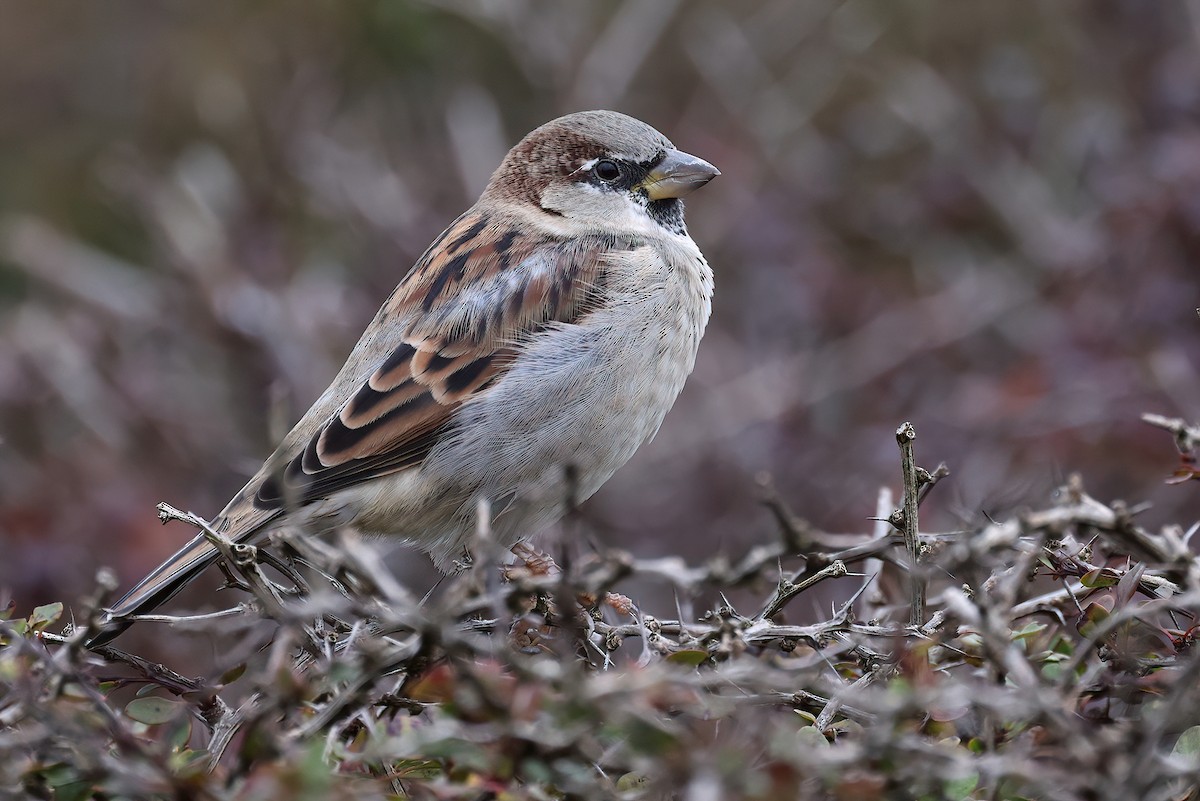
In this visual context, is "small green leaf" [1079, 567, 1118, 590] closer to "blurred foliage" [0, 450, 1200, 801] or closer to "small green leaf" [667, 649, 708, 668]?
"blurred foliage" [0, 450, 1200, 801]

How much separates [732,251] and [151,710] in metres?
3.91

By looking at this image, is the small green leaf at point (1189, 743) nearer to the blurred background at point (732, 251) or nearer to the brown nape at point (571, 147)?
the blurred background at point (732, 251)

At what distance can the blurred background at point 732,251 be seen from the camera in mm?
4230

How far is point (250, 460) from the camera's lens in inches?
177

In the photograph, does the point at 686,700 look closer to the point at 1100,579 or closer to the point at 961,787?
the point at 961,787

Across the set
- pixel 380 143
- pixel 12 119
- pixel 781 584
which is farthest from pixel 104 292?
pixel 781 584

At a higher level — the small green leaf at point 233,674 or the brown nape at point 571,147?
the brown nape at point 571,147

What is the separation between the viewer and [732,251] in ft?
17.9

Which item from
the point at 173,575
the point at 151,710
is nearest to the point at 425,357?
the point at 173,575

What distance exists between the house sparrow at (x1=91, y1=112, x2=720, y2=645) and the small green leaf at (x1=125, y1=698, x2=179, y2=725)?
108 centimetres

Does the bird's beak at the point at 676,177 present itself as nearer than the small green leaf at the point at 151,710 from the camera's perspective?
No

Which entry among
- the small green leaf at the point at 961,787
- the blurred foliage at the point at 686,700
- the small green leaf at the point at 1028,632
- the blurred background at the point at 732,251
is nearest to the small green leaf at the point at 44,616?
the blurred foliage at the point at 686,700

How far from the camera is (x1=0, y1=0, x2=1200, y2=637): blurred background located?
4.23 meters

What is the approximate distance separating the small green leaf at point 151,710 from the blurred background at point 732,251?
6.53ft
